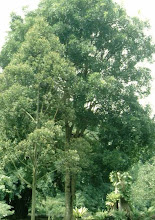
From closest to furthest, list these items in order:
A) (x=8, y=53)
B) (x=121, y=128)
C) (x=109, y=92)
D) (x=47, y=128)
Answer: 1. (x=47, y=128)
2. (x=109, y=92)
3. (x=121, y=128)
4. (x=8, y=53)

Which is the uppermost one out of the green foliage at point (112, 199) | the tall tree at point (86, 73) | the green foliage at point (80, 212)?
the tall tree at point (86, 73)

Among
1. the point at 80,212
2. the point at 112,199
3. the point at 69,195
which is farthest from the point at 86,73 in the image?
the point at 80,212

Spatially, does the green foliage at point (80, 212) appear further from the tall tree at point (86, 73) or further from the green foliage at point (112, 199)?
the tall tree at point (86, 73)

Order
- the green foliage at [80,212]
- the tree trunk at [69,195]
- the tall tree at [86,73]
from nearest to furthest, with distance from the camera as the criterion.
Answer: the tall tree at [86,73], the tree trunk at [69,195], the green foliage at [80,212]

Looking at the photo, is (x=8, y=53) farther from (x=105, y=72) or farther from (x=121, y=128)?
(x=121, y=128)

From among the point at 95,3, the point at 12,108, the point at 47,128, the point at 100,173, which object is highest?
the point at 95,3

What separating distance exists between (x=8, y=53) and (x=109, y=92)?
5311 millimetres

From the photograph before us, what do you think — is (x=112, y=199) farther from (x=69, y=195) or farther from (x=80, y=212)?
(x=69, y=195)

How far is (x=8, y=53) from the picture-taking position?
12.4 meters

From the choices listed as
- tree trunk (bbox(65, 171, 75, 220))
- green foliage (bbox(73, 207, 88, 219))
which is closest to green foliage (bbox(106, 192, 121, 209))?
green foliage (bbox(73, 207, 88, 219))

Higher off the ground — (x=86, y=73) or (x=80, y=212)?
(x=86, y=73)

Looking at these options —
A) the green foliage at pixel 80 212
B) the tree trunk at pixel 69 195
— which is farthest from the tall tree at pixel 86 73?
the green foliage at pixel 80 212

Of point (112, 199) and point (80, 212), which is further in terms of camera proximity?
point (80, 212)

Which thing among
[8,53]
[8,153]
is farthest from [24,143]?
[8,53]
